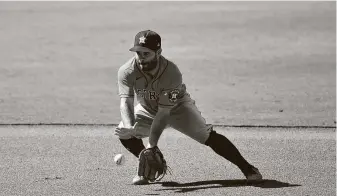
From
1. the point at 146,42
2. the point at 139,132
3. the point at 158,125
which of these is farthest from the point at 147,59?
the point at 139,132

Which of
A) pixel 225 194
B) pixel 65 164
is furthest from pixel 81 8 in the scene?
pixel 225 194

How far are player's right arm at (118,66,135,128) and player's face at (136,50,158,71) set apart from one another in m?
0.20

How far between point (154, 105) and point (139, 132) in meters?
0.31

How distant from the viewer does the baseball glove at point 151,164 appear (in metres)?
8.31

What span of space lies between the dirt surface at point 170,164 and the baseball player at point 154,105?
1.01ft

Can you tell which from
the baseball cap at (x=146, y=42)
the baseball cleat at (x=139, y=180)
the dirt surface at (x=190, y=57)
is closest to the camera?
the baseball cap at (x=146, y=42)

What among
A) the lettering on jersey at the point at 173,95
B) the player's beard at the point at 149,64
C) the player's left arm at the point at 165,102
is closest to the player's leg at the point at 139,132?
the player's left arm at the point at 165,102

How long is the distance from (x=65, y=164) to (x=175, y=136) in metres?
1.90

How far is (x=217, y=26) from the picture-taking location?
18.5m

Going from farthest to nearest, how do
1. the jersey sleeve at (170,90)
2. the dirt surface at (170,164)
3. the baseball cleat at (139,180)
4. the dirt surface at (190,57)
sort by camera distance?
the dirt surface at (190,57)
the baseball cleat at (139,180)
the dirt surface at (170,164)
the jersey sleeve at (170,90)

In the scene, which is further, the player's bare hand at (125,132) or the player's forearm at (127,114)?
the player's forearm at (127,114)

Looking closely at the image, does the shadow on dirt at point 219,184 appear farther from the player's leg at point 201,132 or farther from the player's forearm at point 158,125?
the player's forearm at point 158,125

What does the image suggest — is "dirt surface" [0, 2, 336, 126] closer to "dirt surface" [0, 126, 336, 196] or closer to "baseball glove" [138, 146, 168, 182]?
"dirt surface" [0, 126, 336, 196]

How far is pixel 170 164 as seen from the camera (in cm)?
949
